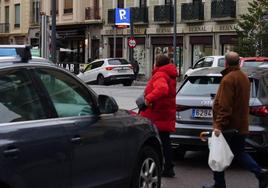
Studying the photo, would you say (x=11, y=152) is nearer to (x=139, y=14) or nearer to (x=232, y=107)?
(x=232, y=107)

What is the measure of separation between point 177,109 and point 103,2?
40789mm

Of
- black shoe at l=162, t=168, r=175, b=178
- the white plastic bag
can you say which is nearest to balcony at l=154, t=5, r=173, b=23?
black shoe at l=162, t=168, r=175, b=178

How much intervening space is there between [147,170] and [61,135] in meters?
1.73

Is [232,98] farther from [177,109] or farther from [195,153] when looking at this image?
[195,153]

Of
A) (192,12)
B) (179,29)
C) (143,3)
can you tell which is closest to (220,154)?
(192,12)

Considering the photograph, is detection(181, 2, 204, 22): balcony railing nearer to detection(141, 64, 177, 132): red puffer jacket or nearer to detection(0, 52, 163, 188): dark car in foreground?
detection(141, 64, 177, 132): red puffer jacket

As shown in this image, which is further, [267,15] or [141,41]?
[141,41]

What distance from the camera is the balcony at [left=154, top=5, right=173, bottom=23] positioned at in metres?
43.5

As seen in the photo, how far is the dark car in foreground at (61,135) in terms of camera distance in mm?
4609

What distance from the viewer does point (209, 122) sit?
886cm

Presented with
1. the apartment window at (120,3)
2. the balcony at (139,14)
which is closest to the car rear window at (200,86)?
the balcony at (139,14)

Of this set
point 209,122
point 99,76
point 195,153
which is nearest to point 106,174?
point 209,122

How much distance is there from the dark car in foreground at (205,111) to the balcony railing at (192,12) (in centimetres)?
3232

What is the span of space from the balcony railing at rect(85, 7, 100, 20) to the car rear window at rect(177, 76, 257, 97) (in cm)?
4024
